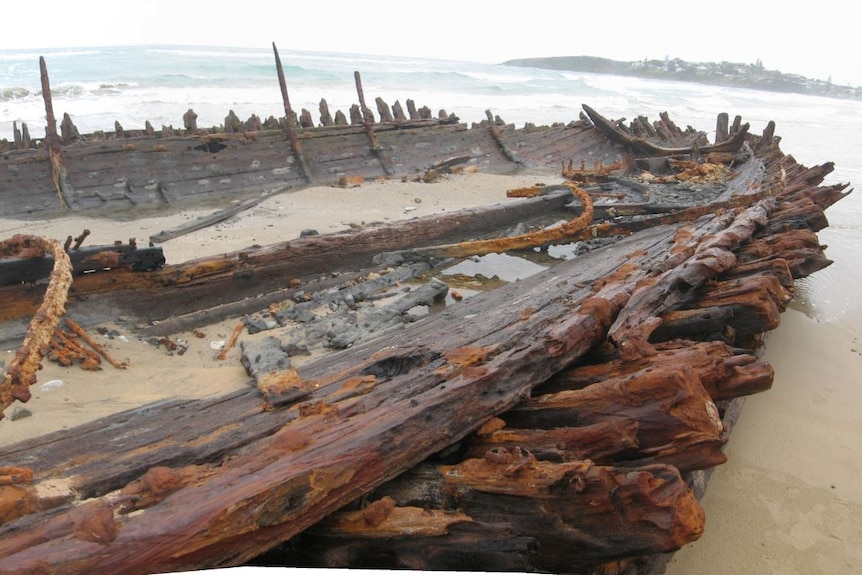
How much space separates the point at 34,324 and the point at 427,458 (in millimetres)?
1849

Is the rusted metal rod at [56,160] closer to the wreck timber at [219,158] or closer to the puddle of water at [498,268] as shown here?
the wreck timber at [219,158]

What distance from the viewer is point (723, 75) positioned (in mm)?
69312

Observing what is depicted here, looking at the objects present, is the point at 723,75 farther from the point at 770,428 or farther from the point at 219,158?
the point at 770,428

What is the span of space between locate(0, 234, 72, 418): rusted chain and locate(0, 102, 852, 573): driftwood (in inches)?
10.5

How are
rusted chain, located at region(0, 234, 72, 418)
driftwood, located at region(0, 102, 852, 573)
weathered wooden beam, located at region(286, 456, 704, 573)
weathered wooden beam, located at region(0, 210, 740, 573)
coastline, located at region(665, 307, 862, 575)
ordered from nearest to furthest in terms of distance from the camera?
1. weathered wooden beam, located at region(0, 210, 740, 573)
2. driftwood, located at region(0, 102, 852, 573)
3. weathered wooden beam, located at region(286, 456, 704, 573)
4. rusted chain, located at region(0, 234, 72, 418)
5. coastline, located at region(665, 307, 862, 575)

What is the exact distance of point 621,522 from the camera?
2047mm

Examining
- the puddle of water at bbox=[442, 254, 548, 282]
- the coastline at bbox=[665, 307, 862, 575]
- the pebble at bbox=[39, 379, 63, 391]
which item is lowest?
the coastline at bbox=[665, 307, 862, 575]

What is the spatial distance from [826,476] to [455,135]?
9.53m

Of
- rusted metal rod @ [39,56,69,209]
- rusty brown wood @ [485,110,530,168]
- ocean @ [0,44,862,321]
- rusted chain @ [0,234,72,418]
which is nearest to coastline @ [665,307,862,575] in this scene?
rusted chain @ [0,234,72,418]

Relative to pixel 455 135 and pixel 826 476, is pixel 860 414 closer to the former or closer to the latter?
pixel 826 476

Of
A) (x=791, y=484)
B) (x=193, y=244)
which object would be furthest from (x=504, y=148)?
(x=791, y=484)

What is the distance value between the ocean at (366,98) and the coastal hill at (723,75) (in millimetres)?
14376

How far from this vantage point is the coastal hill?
64.8 m

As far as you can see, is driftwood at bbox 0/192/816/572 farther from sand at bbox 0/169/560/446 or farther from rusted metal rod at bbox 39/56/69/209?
rusted metal rod at bbox 39/56/69/209
